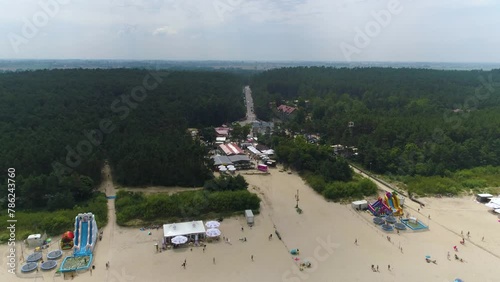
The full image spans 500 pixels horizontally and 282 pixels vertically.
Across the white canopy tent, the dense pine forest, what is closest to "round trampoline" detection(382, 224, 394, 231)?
the dense pine forest

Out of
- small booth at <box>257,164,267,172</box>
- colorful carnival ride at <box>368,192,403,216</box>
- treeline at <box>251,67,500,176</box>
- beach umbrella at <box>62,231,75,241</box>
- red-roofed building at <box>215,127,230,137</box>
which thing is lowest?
red-roofed building at <box>215,127,230,137</box>

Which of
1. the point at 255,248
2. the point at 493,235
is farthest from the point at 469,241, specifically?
the point at 255,248

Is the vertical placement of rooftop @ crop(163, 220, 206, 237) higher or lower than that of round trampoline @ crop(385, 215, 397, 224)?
higher

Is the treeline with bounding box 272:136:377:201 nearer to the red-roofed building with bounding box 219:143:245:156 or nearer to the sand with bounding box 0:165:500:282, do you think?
the sand with bounding box 0:165:500:282

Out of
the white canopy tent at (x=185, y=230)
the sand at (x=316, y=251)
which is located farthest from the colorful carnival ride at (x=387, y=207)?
the white canopy tent at (x=185, y=230)

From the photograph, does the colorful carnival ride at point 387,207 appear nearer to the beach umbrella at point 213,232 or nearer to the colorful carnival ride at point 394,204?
the colorful carnival ride at point 394,204

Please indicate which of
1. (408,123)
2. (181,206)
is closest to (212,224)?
(181,206)

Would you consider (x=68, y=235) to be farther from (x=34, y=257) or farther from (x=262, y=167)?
(x=262, y=167)
